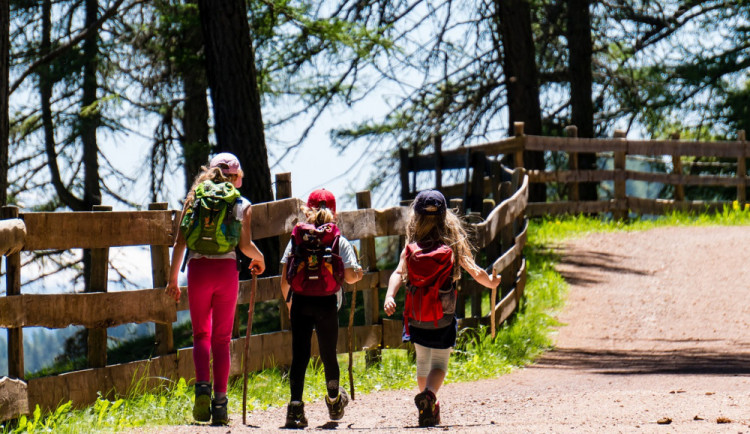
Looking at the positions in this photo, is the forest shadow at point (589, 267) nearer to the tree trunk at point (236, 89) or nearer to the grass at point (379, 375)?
the grass at point (379, 375)

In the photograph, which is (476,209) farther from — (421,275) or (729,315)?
(421,275)

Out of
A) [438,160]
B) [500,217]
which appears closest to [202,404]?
[500,217]

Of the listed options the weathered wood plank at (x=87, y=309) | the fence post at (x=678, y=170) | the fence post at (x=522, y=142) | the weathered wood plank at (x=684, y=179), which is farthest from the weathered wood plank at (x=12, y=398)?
the fence post at (x=678, y=170)

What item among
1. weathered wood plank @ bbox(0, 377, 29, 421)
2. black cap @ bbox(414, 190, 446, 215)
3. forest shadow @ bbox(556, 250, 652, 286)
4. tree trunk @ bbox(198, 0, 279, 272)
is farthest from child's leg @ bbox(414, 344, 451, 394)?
forest shadow @ bbox(556, 250, 652, 286)

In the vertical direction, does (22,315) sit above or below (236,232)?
below

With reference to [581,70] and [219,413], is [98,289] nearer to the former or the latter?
[219,413]

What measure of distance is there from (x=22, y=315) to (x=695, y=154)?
15213mm

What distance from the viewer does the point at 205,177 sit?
627 cm

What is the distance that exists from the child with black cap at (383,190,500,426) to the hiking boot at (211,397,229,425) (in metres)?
1.22

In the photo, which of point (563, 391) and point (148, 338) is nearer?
point (563, 391)

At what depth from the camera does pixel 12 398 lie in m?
6.14

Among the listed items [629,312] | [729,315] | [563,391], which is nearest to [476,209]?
[629,312]

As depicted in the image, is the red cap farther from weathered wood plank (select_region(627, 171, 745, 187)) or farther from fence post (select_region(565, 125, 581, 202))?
weathered wood plank (select_region(627, 171, 745, 187))

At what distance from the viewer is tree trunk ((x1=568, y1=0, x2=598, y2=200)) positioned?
18.4m
